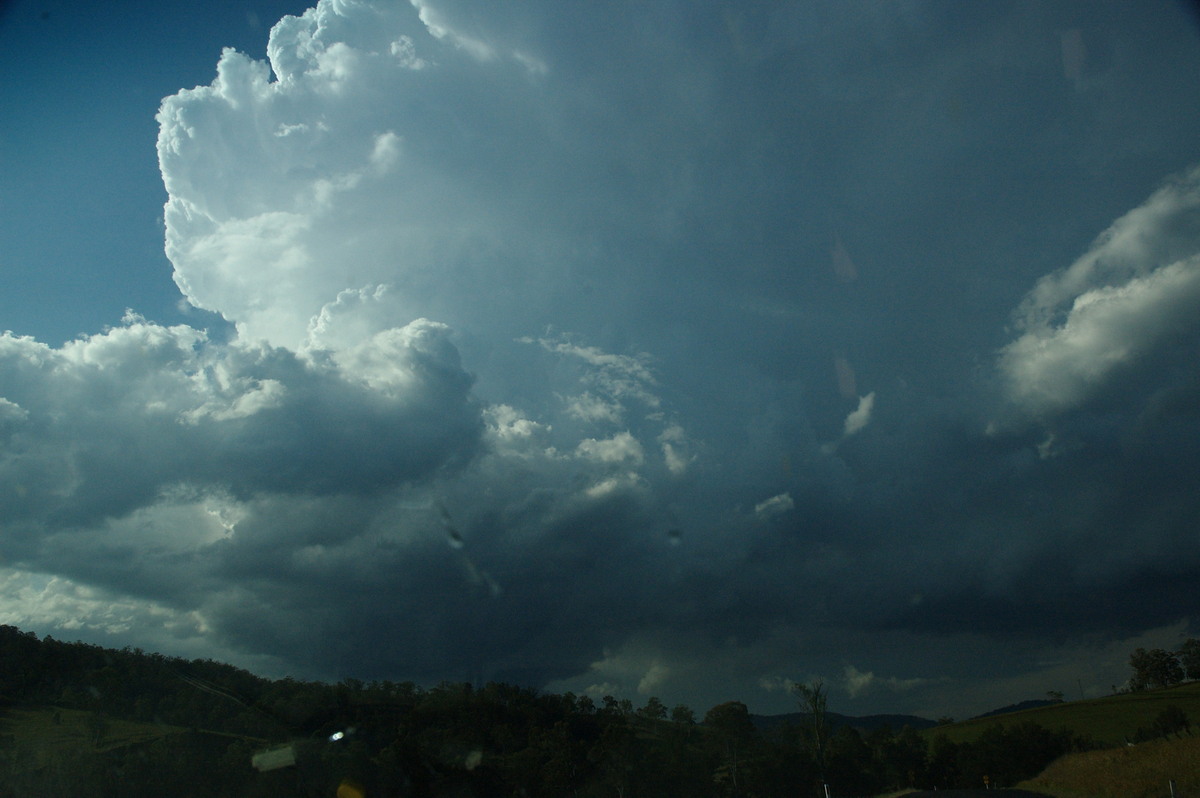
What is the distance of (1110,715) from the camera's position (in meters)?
108

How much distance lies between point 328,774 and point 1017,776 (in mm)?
71502

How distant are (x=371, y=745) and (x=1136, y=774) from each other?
65.1 metres

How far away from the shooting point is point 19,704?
6794 centimetres

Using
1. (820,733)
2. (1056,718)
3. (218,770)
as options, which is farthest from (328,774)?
(1056,718)

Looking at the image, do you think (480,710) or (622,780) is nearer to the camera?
(622,780)

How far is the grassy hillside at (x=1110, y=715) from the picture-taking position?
9412 cm

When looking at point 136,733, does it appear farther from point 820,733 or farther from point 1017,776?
point 1017,776

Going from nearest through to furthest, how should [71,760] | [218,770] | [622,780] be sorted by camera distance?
[71,760] < [218,770] < [622,780]

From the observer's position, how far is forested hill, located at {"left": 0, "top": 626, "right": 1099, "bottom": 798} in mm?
57281

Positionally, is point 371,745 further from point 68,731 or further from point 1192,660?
point 1192,660

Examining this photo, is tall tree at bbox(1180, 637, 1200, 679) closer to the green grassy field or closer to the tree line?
the tree line

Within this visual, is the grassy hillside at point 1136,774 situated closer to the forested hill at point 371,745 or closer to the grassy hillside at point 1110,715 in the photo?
the forested hill at point 371,745

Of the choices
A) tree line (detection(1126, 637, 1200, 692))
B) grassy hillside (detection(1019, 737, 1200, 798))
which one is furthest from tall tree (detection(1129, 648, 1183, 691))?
grassy hillside (detection(1019, 737, 1200, 798))

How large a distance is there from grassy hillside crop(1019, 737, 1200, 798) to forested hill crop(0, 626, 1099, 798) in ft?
79.2
